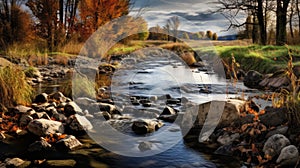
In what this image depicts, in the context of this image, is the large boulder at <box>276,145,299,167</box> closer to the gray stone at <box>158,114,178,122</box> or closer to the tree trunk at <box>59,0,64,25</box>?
the gray stone at <box>158,114,178,122</box>

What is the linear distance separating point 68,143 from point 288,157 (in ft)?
8.99

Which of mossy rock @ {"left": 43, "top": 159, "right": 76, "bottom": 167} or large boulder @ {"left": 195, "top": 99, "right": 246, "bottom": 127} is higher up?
large boulder @ {"left": 195, "top": 99, "right": 246, "bottom": 127}

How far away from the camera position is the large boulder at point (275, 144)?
13.1 feet

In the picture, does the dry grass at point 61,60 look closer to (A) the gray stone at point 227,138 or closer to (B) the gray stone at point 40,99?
(B) the gray stone at point 40,99

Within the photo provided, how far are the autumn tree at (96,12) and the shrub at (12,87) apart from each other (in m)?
14.4

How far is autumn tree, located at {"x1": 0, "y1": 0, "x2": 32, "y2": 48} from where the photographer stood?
1888 centimetres

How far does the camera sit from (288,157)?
3783mm

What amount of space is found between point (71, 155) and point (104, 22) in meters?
17.0

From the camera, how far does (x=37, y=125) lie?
196 inches

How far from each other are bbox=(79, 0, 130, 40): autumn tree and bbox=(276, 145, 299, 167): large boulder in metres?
17.7

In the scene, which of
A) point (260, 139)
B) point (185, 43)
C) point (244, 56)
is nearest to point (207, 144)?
point (260, 139)

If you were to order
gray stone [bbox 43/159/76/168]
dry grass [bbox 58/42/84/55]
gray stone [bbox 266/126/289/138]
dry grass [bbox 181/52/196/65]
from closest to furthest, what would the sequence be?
1. gray stone [bbox 43/159/76/168]
2. gray stone [bbox 266/126/289/138]
3. dry grass [bbox 181/52/196/65]
4. dry grass [bbox 58/42/84/55]

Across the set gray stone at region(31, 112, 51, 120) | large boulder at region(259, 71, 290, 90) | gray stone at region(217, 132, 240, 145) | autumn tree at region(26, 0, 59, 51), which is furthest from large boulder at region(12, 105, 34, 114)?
autumn tree at region(26, 0, 59, 51)

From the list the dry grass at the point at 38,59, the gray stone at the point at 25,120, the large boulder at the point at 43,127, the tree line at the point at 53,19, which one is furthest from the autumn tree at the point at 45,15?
the large boulder at the point at 43,127
